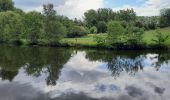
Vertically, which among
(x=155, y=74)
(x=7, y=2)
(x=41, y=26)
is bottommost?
(x=155, y=74)

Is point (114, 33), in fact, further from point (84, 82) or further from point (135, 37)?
point (84, 82)

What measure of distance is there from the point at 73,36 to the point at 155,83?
259 ft

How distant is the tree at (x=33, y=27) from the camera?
3565 inches

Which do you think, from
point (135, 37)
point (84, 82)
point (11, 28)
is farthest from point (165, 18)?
point (84, 82)

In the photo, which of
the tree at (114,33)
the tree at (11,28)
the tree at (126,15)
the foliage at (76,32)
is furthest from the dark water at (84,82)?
the tree at (126,15)

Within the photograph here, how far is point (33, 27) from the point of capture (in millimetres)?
91750

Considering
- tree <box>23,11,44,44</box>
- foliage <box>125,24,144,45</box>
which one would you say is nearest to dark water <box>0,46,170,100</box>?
foliage <box>125,24,144,45</box>

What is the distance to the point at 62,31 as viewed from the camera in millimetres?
86375

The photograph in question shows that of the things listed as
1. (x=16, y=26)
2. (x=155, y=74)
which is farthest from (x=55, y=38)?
(x=155, y=74)

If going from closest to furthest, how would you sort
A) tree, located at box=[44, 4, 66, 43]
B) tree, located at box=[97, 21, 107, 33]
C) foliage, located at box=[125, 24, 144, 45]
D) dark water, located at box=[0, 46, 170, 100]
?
dark water, located at box=[0, 46, 170, 100], foliage, located at box=[125, 24, 144, 45], tree, located at box=[44, 4, 66, 43], tree, located at box=[97, 21, 107, 33]

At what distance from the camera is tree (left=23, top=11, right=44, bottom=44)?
90562 millimetres

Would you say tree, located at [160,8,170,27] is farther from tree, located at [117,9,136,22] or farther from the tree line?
tree, located at [117,9,136,22]

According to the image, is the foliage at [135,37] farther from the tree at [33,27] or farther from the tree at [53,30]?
the tree at [33,27]

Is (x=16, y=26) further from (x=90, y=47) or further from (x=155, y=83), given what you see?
(x=155, y=83)
